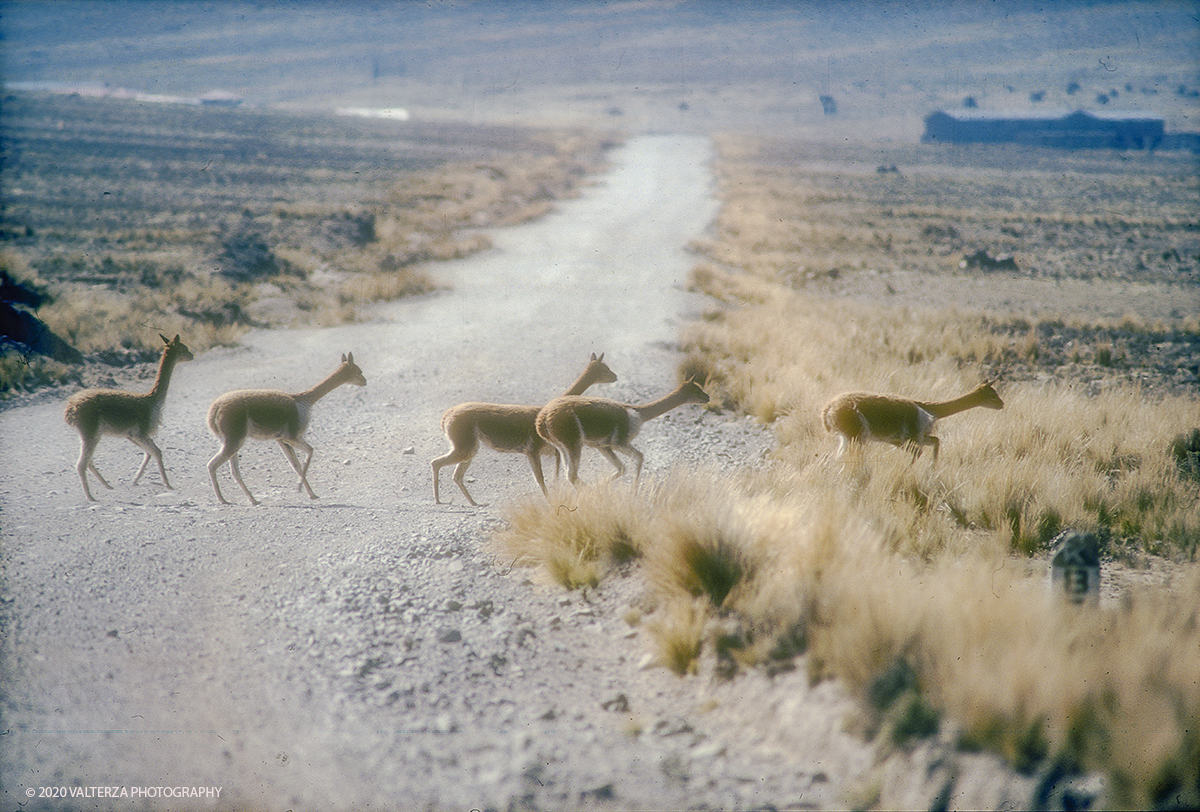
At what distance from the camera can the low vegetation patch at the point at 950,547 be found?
117 inches

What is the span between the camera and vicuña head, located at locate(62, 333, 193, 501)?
6.77 meters

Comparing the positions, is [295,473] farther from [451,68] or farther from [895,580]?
[451,68]

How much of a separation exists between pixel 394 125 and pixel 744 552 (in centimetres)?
10101

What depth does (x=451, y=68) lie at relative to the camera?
444 ft

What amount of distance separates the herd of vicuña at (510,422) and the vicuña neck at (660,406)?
0.01 meters

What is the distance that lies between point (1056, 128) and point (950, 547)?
314 feet

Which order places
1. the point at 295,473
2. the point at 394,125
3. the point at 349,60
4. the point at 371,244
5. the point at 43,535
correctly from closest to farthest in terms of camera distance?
the point at 43,535 < the point at 295,473 < the point at 371,244 < the point at 394,125 < the point at 349,60

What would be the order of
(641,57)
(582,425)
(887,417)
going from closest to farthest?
(582,425)
(887,417)
(641,57)

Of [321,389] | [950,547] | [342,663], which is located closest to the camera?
[342,663]

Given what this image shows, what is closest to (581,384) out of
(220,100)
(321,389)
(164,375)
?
(321,389)

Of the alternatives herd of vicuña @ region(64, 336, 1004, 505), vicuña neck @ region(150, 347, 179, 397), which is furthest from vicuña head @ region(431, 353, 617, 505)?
vicuña neck @ region(150, 347, 179, 397)

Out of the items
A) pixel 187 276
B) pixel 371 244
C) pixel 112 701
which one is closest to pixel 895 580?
pixel 112 701

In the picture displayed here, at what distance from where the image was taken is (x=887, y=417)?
6574mm

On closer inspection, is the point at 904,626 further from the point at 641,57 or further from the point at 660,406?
the point at 641,57
